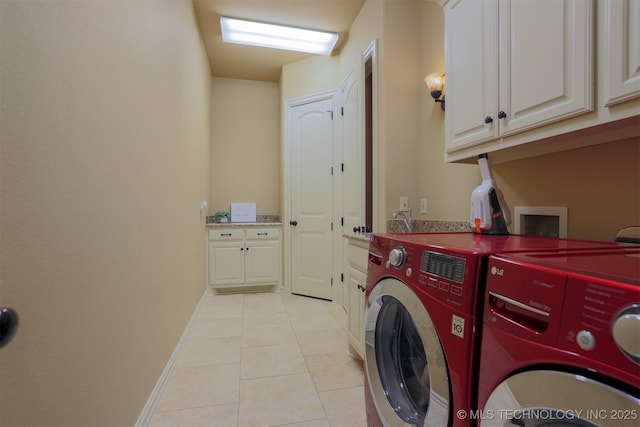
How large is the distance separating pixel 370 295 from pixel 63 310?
1018mm

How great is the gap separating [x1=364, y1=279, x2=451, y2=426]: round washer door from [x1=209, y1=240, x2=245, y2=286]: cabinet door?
2.78 metres

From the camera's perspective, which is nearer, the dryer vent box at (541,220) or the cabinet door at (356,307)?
the dryer vent box at (541,220)

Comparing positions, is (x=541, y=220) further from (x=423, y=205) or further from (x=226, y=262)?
(x=226, y=262)

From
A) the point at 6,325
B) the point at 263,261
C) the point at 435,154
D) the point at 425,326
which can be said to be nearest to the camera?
the point at 6,325

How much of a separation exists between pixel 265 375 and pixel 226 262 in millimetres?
2026

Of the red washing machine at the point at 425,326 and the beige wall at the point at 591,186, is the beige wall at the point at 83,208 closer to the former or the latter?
the red washing machine at the point at 425,326

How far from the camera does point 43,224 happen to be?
79cm

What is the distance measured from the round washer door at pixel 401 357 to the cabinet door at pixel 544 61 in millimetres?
769

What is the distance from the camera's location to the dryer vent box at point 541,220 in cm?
→ 128

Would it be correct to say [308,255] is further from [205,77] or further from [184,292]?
[205,77]

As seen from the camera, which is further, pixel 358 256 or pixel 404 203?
pixel 404 203

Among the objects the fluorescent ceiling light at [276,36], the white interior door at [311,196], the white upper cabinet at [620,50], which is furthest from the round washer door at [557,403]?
the fluorescent ceiling light at [276,36]

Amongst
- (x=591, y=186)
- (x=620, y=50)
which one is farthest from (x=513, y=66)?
(x=591, y=186)

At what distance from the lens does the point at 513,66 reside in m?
1.16
